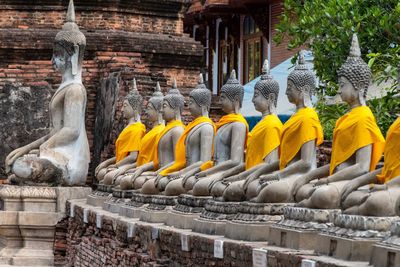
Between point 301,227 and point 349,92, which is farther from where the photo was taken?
point 349,92

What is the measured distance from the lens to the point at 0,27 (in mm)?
24281

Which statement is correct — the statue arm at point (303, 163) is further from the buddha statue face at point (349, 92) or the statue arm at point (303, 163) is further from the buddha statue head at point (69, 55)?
the buddha statue head at point (69, 55)

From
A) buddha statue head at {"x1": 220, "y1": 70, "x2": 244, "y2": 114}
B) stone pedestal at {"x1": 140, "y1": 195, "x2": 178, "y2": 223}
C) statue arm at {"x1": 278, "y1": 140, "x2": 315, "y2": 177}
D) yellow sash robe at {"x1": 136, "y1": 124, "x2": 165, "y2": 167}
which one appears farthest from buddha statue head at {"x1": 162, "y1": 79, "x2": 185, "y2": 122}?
statue arm at {"x1": 278, "y1": 140, "x2": 315, "y2": 177}

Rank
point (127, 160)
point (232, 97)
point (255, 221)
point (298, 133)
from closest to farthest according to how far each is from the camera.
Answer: point (255, 221), point (298, 133), point (232, 97), point (127, 160)

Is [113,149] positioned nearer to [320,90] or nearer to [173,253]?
[320,90]

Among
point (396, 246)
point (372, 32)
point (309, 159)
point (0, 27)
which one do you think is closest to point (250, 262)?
point (309, 159)

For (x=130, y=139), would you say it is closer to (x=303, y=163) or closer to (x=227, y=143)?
(x=227, y=143)

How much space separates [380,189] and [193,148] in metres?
5.59

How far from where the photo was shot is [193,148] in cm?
1452

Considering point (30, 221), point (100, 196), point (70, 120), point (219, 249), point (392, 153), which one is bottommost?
point (30, 221)

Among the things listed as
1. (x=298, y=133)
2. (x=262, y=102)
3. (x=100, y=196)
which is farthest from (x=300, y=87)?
(x=100, y=196)

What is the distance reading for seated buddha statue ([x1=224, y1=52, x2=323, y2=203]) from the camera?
Answer: 11.1 meters

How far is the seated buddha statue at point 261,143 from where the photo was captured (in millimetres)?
12031

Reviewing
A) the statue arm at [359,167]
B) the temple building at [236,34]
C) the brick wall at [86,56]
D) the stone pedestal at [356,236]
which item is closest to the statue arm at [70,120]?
the brick wall at [86,56]
